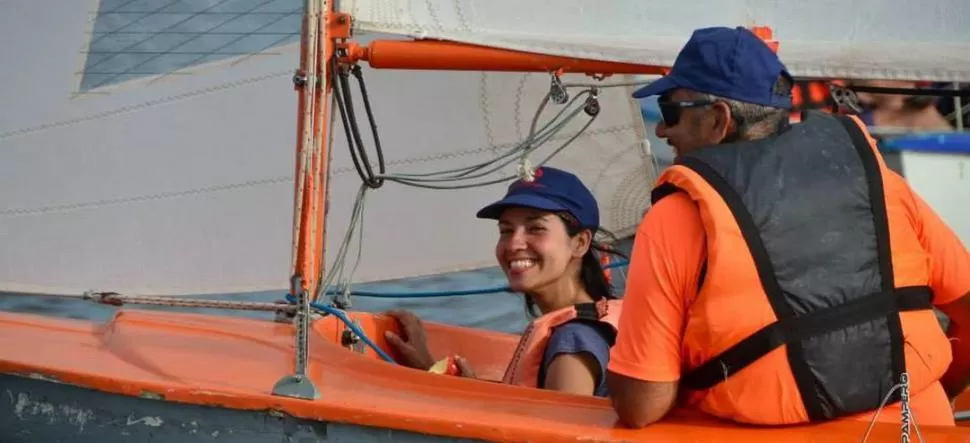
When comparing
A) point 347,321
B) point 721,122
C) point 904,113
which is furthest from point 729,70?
point 904,113

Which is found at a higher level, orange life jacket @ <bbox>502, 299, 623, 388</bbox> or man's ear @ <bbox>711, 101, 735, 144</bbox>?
man's ear @ <bbox>711, 101, 735, 144</bbox>

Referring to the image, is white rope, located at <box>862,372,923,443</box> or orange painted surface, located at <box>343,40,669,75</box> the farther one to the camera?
orange painted surface, located at <box>343,40,669,75</box>

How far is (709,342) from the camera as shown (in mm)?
2590

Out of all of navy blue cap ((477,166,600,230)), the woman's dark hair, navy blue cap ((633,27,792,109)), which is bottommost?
the woman's dark hair

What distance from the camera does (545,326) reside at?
10.2 feet

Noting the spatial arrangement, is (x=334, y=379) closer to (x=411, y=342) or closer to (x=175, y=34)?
(x=411, y=342)

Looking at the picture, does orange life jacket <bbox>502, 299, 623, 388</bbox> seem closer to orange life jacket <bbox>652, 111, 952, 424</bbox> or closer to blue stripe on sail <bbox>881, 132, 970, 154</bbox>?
orange life jacket <bbox>652, 111, 952, 424</bbox>

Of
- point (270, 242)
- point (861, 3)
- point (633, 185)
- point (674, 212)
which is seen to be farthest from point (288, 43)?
point (674, 212)

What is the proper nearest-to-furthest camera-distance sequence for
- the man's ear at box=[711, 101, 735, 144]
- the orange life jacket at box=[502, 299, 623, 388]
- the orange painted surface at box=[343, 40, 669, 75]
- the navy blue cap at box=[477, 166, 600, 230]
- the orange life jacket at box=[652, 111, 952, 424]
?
the orange life jacket at box=[652, 111, 952, 424] → the man's ear at box=[711, 101, 735, 144] → the orange life jacket at box=[502, 299, 623, 388] → the navy blue cap at box=[477, 166, 600, 230] → the orange painted surface at box=[343, 40, 669, 75]

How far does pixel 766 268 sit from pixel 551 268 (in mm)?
769

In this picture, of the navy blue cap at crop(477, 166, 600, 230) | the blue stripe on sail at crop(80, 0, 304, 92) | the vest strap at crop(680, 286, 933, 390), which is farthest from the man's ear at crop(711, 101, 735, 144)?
the blue stripe on sail at crop(80, 0, 304, 92)

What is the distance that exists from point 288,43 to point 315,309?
1.36 m

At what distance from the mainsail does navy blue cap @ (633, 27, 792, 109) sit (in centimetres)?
168

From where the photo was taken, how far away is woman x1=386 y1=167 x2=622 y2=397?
3.07 m
